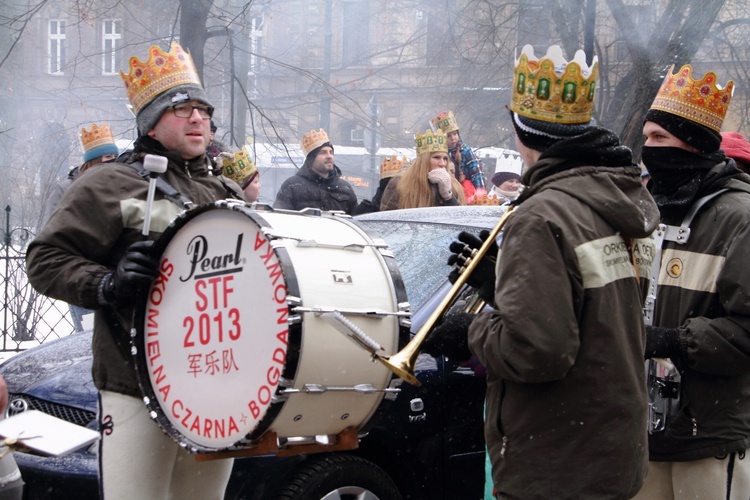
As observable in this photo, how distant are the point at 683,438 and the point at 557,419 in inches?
34.7

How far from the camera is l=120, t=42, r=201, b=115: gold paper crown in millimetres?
3271

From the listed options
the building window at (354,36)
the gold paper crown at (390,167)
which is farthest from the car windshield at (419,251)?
the building window at (354,36)

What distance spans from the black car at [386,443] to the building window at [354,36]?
1437cm

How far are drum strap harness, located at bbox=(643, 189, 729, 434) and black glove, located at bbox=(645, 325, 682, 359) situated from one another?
122 mm

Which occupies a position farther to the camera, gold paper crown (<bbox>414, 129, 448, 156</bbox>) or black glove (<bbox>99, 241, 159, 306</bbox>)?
gold paper crown (<bbox>414, 129, 448, 156</bbox>)

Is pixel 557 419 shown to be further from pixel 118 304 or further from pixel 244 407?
pixel 118 304

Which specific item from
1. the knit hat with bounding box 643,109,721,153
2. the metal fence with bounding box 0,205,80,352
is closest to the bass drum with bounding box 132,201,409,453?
the knit hat with bounding box 643,109,721,153

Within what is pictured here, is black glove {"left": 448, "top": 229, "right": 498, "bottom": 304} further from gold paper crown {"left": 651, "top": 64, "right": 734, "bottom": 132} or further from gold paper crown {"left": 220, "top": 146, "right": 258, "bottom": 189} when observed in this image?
gold paper crown {"left": 220, "top": 146, "right": 258, "bottom": 189}

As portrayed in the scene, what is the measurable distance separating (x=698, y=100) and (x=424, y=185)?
3.73 meters

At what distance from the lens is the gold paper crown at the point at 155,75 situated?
327 cm

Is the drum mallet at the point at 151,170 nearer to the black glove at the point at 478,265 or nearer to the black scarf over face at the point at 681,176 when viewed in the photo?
the black glove at the point at 478,265

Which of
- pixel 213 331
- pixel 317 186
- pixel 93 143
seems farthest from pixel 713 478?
pixel 93 143

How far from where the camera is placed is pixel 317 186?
7.71 meters

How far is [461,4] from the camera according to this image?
46.1 feet
